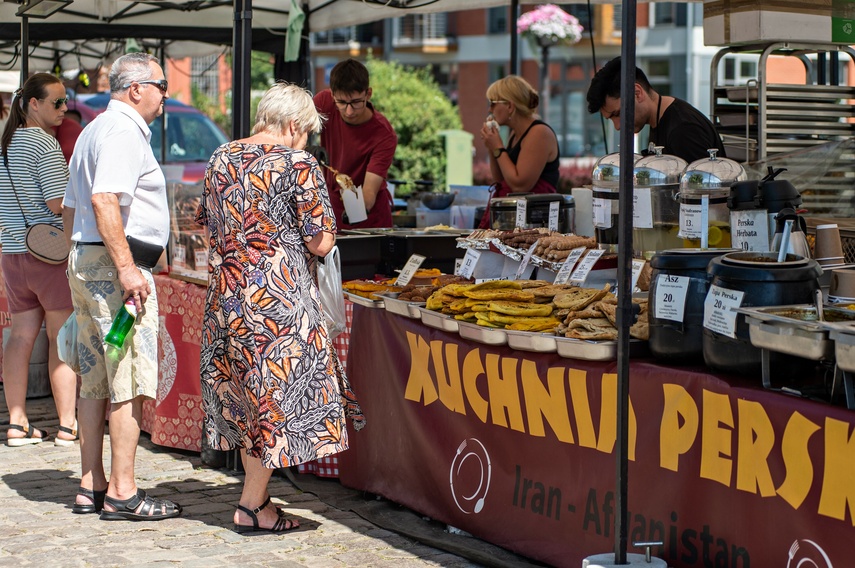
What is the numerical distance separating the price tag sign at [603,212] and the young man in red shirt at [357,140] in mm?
2028

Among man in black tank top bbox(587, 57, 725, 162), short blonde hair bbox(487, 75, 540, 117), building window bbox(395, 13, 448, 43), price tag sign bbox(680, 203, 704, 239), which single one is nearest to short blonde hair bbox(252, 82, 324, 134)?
man in black tank top bbox(587, 57, 725, 162)

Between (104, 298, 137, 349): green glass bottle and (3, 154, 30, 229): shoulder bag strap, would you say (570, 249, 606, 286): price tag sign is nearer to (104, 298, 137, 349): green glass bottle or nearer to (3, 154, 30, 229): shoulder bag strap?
(104, 298, 137, 349): green glass bottle

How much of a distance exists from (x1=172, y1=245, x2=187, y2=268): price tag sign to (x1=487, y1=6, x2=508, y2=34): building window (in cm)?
3326

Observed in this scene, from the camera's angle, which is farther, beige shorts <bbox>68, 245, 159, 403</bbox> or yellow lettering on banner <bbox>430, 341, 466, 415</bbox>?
beige shorts <bbox>68, 245, 159, 403</bbox>

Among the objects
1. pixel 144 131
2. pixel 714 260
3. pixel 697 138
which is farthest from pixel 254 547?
pixel 697 138

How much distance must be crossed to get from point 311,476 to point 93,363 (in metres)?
1.23

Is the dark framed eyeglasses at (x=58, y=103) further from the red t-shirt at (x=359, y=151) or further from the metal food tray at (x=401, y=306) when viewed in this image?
the metal food tray at (x=401, y=306)

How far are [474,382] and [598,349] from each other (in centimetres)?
76

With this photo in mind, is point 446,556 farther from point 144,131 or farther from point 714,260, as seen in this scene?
point 144,131

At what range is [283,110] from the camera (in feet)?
13.5

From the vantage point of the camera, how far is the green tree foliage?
839 inches

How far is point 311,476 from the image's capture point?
17.1 ft

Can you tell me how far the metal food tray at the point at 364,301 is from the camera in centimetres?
473

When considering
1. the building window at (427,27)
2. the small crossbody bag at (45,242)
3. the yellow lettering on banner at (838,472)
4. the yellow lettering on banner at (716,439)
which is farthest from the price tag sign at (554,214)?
the building window at (427,27)
